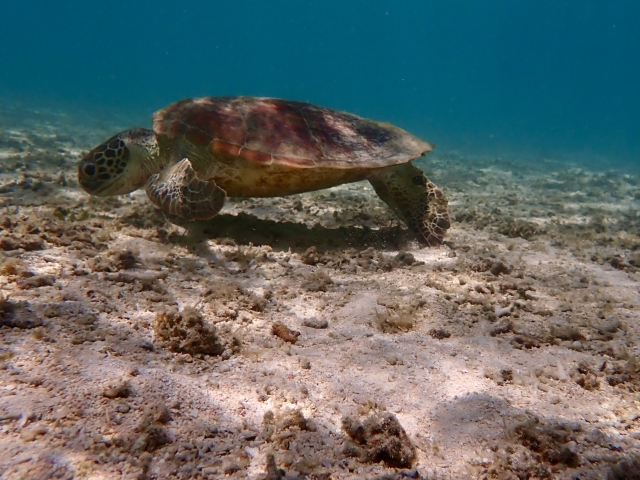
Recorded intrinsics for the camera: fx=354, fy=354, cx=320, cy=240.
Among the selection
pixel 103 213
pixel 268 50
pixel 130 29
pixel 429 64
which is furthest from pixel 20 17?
pixel 103 213

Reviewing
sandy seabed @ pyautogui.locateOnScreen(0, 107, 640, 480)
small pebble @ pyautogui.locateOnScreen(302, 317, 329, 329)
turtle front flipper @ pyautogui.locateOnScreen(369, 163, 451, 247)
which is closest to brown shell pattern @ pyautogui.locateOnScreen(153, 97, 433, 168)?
turtle front flipper @ pyautogui.locateOnScreen(369, 163, 451, 247)

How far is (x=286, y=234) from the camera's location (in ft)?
15.7

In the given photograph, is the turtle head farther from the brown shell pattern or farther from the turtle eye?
the brown shell pattern

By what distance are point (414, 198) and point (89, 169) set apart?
4.42 metres

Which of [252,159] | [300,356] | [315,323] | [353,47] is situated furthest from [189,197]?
[353,47]

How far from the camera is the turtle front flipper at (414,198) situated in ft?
16.4

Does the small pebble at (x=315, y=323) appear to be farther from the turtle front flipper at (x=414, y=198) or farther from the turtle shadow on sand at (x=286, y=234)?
the turtle front flipper at (x=414, y=198)

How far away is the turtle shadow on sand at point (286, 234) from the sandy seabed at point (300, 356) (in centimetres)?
4

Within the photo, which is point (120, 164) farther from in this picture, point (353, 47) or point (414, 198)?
point (353, 47)

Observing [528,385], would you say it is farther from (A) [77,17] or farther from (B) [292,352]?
(A) [77,17]

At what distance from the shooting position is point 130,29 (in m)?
117

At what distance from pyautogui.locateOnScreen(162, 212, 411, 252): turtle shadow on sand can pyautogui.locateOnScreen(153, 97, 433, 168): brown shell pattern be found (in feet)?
3.16

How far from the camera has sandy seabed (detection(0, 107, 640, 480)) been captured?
5.29 feet

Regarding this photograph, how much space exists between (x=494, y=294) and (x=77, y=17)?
150451 millimetres
